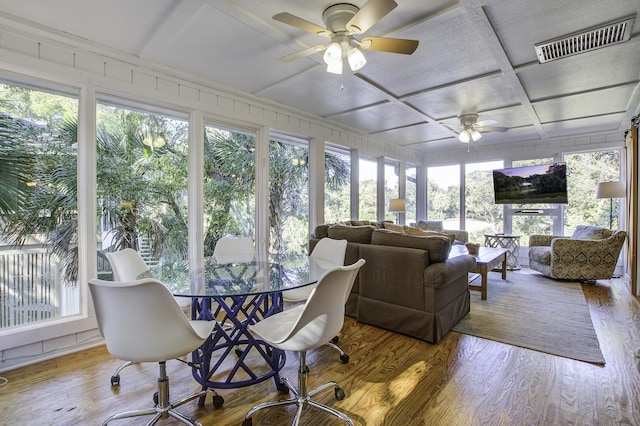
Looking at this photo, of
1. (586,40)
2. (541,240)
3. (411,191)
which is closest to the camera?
(586,40)

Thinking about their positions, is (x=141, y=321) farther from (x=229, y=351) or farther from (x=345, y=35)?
(x=345, y=35)

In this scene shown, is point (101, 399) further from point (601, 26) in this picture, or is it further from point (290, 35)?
point (601, 26)

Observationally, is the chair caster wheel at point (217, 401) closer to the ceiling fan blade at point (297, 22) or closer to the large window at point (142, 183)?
the large window at point (142, 183)

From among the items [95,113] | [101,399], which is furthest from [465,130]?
[101,399]

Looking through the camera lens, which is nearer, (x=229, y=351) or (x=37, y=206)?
(x=229, y=351)

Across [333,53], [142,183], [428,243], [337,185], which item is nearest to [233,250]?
[142,183]

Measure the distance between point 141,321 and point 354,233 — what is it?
236 cm

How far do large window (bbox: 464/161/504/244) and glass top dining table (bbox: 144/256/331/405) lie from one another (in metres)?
5.68

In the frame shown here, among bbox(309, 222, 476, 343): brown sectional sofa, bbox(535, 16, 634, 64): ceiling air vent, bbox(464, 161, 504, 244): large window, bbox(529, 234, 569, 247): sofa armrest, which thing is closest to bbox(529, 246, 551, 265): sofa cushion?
bbox(529, 234, 569, 247): sofa armrest

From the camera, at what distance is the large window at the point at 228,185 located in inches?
143

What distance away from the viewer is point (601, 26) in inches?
91.5

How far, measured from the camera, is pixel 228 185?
3.86 m

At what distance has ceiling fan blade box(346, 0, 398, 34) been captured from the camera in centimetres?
168

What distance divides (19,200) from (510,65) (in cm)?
448
